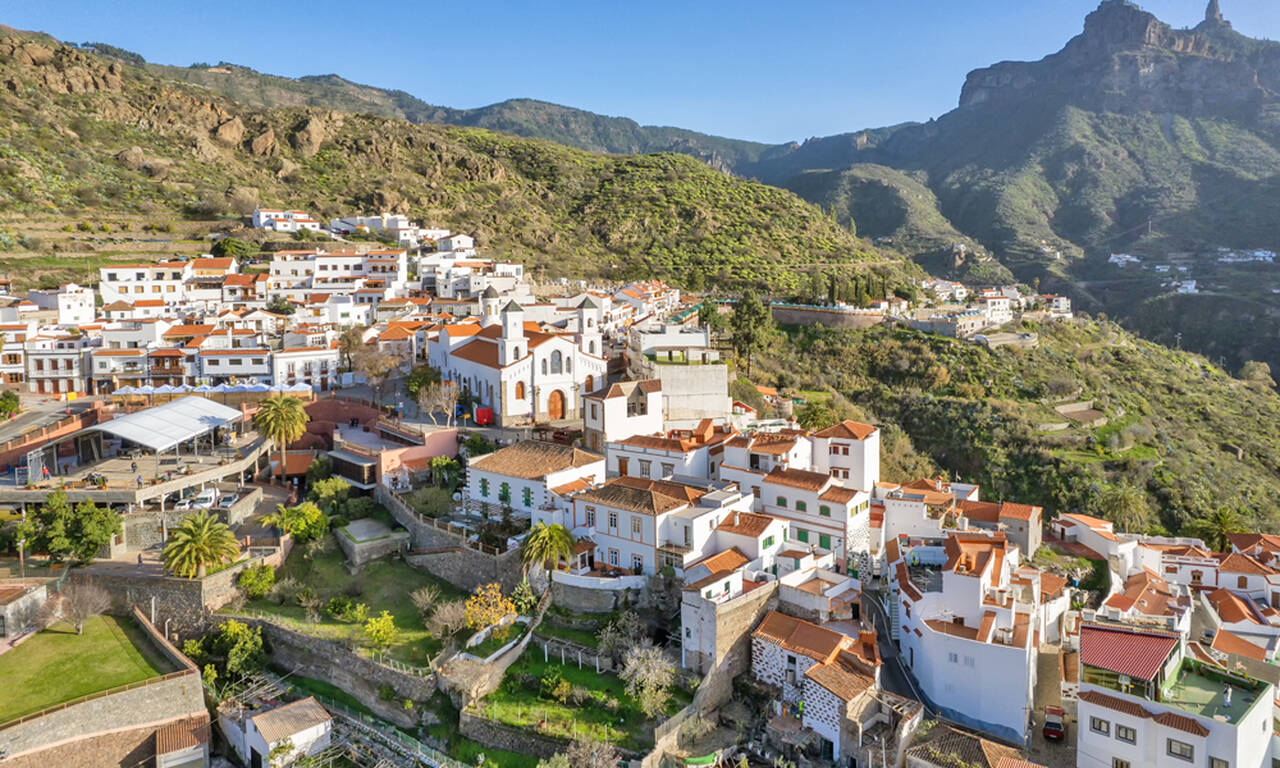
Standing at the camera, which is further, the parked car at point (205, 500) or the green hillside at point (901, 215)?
the green hillside at point (901, 215)

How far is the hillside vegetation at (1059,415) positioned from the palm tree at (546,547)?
96.4 ft

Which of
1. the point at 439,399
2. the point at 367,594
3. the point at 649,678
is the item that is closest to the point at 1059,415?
the point at 439,399

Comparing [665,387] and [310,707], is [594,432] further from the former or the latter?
[310,707]

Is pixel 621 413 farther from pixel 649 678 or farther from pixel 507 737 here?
pixel 507 737

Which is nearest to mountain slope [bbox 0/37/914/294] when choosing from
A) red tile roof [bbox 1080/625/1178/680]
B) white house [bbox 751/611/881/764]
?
white house [bbox 751/611/881/764]

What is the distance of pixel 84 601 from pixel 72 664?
323cm

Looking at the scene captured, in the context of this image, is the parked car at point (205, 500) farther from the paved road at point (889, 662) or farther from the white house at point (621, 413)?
the paved road at point (889, 662)

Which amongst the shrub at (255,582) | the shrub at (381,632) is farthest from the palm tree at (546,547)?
the shrub at (255,582)

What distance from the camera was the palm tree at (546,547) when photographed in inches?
1043

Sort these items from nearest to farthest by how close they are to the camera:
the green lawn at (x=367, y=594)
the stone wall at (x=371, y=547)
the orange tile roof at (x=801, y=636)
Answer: the orange tile roof at (x=801, y=636) < the green lawn at (x=367, y=594) < the stone wall at (x=371, y=547)

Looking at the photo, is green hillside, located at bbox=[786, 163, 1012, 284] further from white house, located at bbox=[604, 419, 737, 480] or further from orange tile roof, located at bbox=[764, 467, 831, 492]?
orange tile roof, located at bbox=[764, 467, 831, 492]

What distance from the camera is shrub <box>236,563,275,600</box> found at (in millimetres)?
28719

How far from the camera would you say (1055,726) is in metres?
22.4

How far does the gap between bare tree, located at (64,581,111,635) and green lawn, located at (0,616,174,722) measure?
278mm
